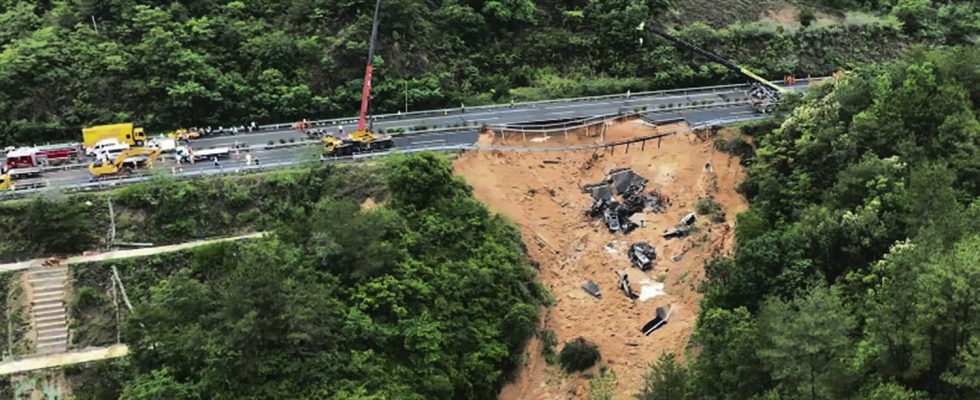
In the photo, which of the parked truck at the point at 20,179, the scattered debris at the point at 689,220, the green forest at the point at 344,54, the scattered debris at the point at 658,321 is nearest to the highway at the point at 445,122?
the parked truck at the point at 20,179

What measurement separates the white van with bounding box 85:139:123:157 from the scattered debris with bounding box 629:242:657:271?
110ft

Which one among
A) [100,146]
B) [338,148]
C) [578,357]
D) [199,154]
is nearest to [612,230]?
[578,357]

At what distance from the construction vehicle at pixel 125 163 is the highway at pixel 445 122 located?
0.68 m

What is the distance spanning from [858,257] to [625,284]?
48.4 ft

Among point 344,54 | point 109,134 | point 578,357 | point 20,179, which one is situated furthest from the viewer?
point 344,54

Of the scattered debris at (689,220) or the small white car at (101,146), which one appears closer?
the small white car at (101,146)

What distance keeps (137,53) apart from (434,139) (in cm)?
2232

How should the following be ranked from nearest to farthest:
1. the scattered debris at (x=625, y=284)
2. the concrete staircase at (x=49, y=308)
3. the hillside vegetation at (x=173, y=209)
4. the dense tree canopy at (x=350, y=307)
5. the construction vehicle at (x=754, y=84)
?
the dense tree canopy at (x=350, y=307), the concrete staircase at (x=49, y=308), the hillside vegetation at (x=173, y=209), the scattered debris at (x=625, y=284), the construction vehicle at (x=754, y=84)

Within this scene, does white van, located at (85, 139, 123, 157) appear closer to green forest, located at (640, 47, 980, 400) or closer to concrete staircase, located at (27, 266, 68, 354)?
concrete staircase, located at (27, 266, 68, 354)

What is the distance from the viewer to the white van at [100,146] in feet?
176

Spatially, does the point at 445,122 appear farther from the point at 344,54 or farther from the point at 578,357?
the point at 578,357

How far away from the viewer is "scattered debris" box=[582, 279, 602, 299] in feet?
174

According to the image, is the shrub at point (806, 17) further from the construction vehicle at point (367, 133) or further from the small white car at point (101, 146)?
the small white car at point (101, 146)

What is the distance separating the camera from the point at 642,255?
5497cm
